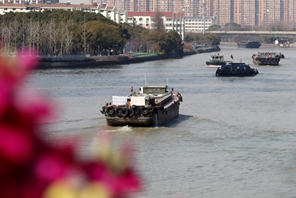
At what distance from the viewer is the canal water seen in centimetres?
775

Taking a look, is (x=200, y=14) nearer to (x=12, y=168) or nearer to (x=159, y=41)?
(x=159, y=41)

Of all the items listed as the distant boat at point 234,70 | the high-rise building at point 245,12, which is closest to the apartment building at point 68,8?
the distant boat at point 234,70

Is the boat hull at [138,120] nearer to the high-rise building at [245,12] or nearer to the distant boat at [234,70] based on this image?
the distant boat at [234,70]

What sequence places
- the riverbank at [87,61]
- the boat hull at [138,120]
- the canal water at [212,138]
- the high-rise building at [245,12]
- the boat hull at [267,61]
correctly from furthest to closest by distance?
the high-rise building at [245,12] < the boat hull at [267,61] < the riverbank at [87,61] < the boat hull at [138,120] < the canal water at [212,138]

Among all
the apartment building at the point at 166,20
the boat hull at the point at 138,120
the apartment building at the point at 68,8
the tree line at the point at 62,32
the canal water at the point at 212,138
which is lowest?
the canal water at the point at 212,138

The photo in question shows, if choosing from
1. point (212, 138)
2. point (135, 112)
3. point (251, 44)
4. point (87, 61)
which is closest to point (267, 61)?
point (87, 61)

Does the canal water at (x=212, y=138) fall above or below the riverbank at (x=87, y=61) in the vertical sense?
below

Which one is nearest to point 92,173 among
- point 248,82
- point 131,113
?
point 131,113

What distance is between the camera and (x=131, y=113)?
41.7 ft

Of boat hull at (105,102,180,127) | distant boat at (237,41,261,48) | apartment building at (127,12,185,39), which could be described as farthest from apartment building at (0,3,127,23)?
boat hull at (105,102,180,127)

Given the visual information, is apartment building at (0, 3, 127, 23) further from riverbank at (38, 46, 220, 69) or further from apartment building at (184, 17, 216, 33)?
apartment building at (184, 17, 216, 33)

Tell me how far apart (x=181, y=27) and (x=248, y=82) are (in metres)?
59.9

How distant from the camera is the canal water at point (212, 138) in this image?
775 centimetres

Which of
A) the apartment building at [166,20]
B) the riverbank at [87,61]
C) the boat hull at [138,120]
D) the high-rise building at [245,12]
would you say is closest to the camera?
the boat hull at [138,120]
